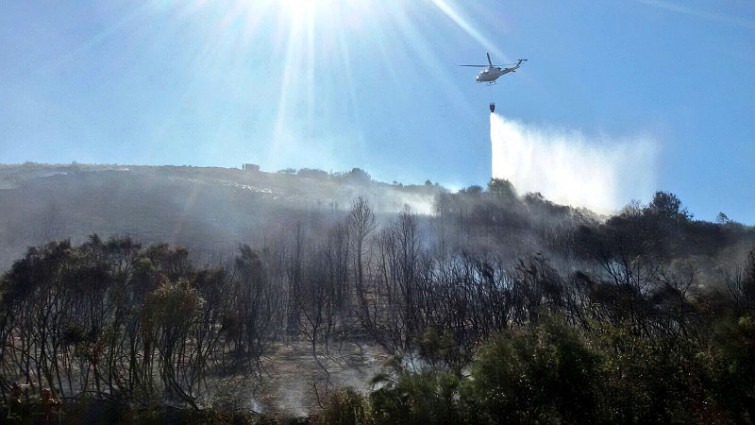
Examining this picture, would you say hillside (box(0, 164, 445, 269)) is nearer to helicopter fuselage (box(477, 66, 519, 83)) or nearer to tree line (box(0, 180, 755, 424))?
tree line (box(0, 180, 755, 424))

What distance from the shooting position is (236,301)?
33500 mm

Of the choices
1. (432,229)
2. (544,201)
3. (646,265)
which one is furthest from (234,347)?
(544,201)

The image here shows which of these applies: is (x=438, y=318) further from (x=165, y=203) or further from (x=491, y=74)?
(x=165, y=203)

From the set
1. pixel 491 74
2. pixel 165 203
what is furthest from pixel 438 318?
pixel 165 203

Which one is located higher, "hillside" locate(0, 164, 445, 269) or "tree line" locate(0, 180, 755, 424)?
"hillside" locate(0, 164, 445, 269)

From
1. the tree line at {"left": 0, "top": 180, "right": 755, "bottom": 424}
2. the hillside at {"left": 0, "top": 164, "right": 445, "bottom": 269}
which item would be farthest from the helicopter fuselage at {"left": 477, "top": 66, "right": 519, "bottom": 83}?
the hillside at {"left": 0, "top": 164, "right": 445, "bottom": 269}

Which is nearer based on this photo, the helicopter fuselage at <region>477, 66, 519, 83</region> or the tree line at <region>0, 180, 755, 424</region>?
the tree line at <region>0, 180, 755, 424</region>

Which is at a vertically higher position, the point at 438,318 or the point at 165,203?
the point at 165,203

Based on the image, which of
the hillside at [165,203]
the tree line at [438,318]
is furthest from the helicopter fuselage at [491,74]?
the hillside at [165,203]

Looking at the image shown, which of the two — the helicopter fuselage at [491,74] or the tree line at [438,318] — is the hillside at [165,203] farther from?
the helicopter fuselage at [491,74]

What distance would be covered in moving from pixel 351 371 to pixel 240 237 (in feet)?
124

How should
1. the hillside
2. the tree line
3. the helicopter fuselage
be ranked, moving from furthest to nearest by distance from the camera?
1. the hillside
2. the helicopter fuselage
3. the tree line

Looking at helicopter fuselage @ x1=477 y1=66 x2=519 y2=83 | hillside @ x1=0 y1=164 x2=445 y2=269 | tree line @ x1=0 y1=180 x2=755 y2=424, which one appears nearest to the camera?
Answer: tree line @ x1=0 y1=180 x2=755 y2=424

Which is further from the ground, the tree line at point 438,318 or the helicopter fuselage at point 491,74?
the helicopter fuselage at point 491,74
